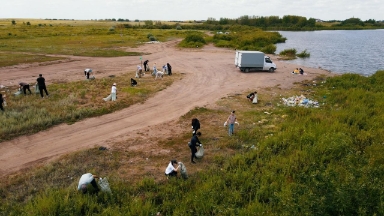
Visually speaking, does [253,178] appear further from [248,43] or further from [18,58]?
[248,43]

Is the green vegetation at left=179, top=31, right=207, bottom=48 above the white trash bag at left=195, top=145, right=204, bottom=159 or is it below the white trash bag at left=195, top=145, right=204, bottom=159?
above

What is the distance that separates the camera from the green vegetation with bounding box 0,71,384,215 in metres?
10.5

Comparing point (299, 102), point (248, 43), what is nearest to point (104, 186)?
point (299, 102)

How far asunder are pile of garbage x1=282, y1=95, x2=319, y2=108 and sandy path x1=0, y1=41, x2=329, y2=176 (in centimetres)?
551

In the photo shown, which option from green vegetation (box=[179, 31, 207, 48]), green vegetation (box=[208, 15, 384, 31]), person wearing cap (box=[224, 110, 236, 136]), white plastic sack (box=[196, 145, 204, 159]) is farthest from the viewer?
green vegetation (box=[208, 15, 384, 31])

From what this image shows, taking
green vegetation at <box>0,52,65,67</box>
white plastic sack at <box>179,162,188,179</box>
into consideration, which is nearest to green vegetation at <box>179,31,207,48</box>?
green vegetation at <box>0,52,65,67</box>

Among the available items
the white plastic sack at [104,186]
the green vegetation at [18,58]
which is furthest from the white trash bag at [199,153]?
the green vegetation at [18,58]

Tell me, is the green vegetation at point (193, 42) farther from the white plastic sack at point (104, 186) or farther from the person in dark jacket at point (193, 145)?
the white plastic sack at point (104, 186)

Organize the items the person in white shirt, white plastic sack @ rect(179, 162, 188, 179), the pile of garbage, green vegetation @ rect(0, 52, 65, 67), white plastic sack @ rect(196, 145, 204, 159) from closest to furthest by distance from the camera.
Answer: the person in white shirt → white plastic sack @ rect(179, 162, 188, 179) → white plastic sack @ rect(196, 145, 204, 159) → the pile of garbage → green vegetation @ rect(0, 52, 65, 67)

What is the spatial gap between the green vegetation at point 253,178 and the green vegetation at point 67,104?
5548 mm

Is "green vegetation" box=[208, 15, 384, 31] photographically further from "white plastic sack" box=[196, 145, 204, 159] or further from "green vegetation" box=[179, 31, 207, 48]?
"white plastic sack" box=[196, 145, 204, 159]

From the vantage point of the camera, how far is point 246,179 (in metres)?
12.6

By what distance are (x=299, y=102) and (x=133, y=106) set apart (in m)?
13.5

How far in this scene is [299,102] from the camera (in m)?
24.4
